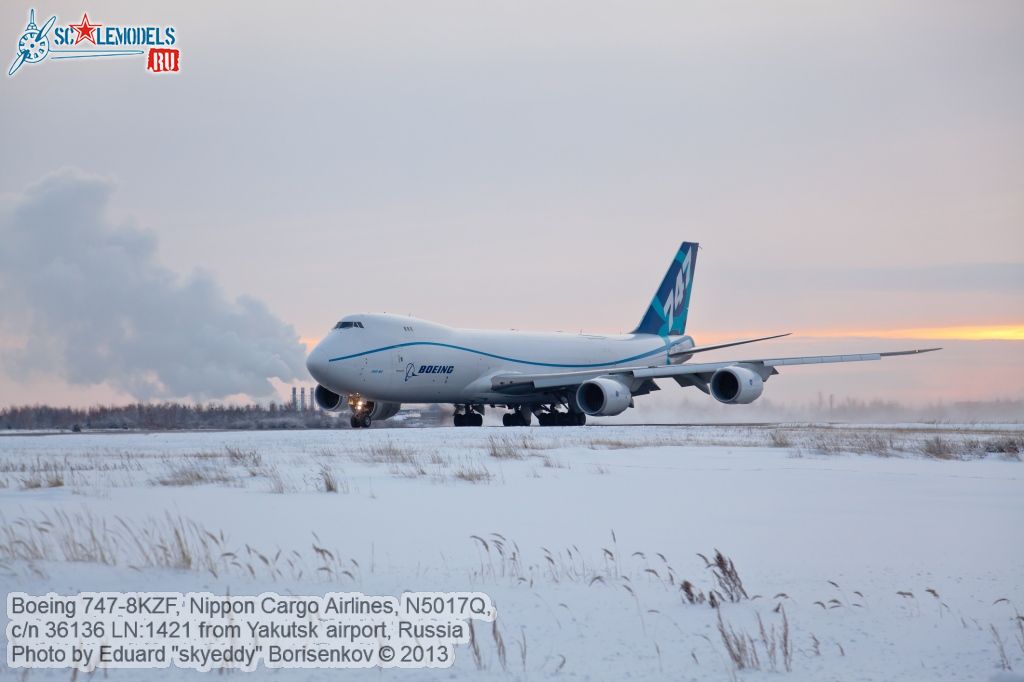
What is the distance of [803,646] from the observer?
16.4ft

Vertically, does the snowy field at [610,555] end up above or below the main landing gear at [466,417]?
below

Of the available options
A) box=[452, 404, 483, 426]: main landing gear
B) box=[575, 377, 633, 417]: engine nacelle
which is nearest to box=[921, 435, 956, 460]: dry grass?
box=[575, 377, 633, 417]: engine nacelle

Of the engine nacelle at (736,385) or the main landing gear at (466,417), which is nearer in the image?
the engine nacelle at (736,385)

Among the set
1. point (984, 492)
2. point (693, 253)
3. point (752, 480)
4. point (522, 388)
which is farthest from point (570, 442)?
point (693, 253)

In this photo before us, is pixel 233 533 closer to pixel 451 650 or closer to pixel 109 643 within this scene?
pixel 109 643

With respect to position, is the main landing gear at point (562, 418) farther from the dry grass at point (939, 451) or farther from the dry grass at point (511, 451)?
the dry grass at point (939, 451)

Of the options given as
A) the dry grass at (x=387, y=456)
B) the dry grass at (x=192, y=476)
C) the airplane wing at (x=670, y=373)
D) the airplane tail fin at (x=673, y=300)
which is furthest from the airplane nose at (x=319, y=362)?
the airplane tail fin at (x=673, y=300)

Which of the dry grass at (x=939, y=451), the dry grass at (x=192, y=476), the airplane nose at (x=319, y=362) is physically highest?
the airplane nose at (x=319, y=362)

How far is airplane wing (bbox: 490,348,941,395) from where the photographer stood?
33.9 meters

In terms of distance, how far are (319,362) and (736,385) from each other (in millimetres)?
13663

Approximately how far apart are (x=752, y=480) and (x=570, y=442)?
10.2 meters

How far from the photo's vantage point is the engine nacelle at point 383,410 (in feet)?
113

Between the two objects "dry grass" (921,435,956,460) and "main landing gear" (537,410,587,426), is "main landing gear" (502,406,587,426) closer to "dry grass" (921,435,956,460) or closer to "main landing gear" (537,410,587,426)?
"main landing gear" (537,410,587,426)

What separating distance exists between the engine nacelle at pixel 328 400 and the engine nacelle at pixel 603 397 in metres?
8.22
